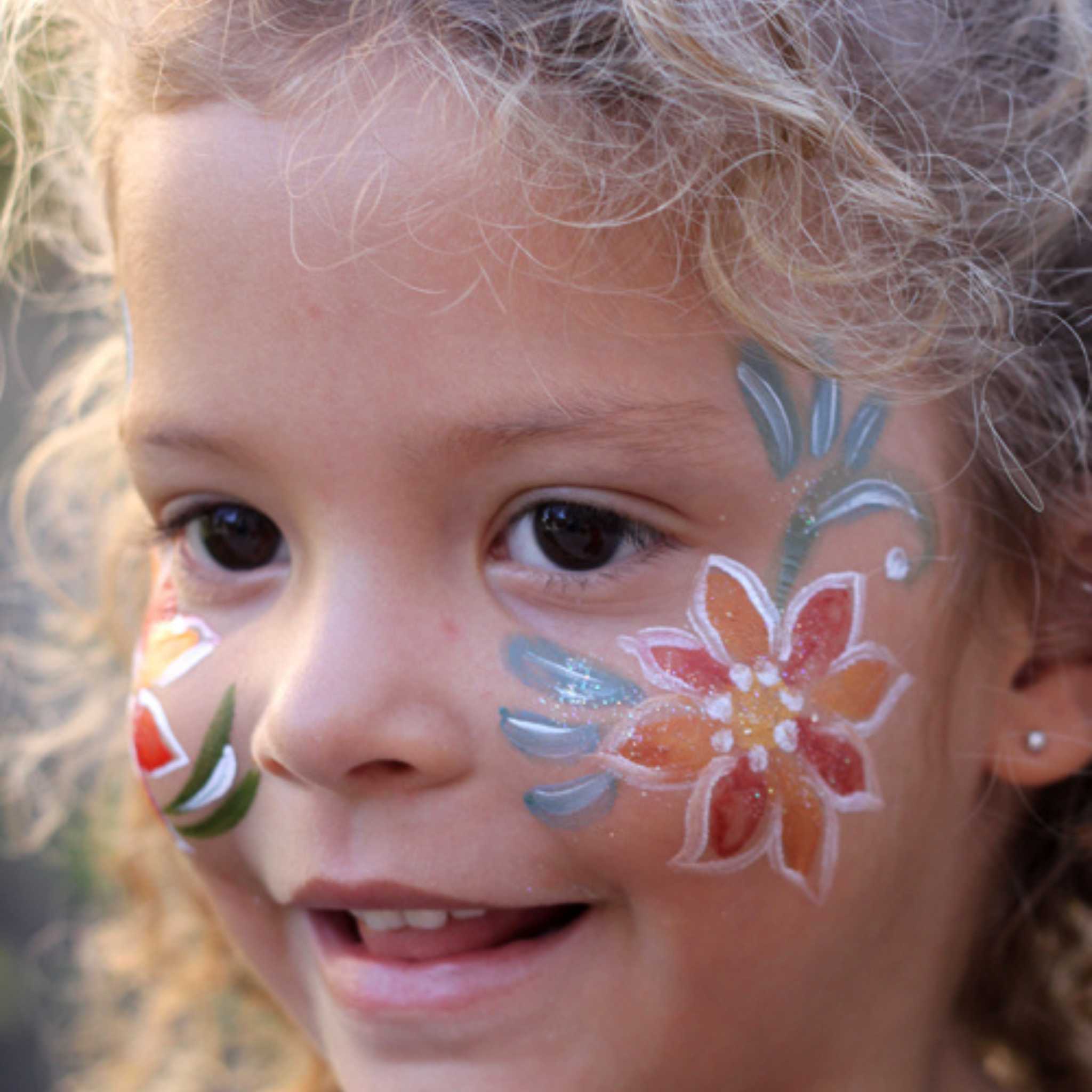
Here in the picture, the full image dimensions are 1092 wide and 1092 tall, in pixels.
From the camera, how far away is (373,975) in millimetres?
1351

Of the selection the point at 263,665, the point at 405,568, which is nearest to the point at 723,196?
the point at 405,568

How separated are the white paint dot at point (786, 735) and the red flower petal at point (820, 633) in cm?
4

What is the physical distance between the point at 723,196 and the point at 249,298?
1.39 feet

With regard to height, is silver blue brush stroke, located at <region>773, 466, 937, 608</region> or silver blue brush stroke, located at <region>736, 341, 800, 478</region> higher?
silver blue brush stroke, located at <region>736, 341, 800, 478</region>

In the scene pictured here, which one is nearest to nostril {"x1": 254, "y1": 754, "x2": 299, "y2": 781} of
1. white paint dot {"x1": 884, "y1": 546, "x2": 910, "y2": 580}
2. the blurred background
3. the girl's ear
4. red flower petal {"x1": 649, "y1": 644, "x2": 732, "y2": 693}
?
red flower petal {"x1": 649, "y1": 644, "x2": 732, "y2": 693}

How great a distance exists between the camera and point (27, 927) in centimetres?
341

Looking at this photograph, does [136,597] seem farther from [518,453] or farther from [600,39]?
[600,39]

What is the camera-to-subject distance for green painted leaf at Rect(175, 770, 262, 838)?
132cm

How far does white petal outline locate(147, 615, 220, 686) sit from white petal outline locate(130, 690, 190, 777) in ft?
0.06

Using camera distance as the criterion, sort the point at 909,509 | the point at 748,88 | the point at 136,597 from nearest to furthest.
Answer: the point at 748,88 < the point at 909,509 < the point at 136,597

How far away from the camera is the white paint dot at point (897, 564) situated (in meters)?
1.25

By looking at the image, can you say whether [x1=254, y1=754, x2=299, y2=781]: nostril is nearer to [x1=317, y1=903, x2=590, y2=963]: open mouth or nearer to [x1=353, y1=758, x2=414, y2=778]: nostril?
[x1=353, y1=758, x2=414, y2=778]: nostril

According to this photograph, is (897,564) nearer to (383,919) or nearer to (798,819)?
(798,819)

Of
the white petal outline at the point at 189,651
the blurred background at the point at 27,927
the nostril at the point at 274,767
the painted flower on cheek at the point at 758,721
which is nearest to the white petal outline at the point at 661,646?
the painted flower on cheek at the point at 758,721
